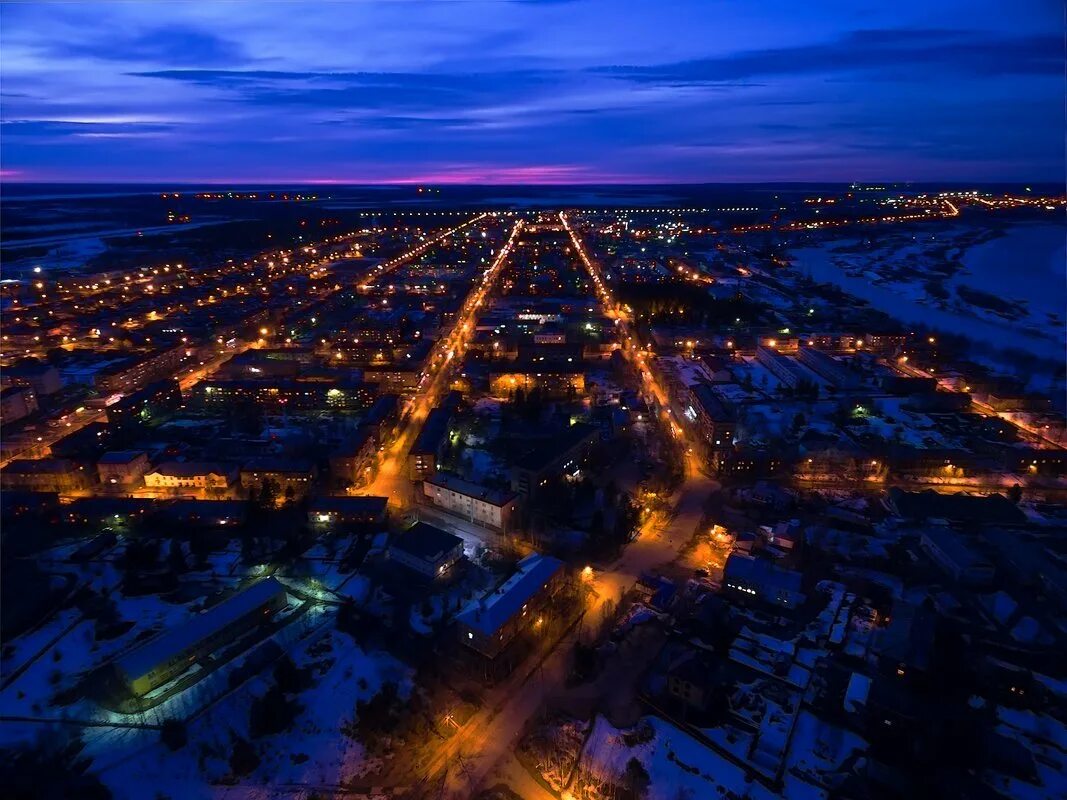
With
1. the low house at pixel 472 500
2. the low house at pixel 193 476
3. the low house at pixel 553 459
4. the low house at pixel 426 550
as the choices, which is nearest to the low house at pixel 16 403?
the low house at pixel 193 476

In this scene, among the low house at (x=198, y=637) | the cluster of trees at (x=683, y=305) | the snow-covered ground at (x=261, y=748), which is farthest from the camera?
the cluster of trees at (x=683, y=305)

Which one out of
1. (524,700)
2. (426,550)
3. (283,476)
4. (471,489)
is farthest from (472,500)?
(524,700)

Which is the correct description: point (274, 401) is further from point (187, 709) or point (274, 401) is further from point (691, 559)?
point (691, 559)

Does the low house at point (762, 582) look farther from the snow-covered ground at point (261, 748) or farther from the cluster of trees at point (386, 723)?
the snow-covered ground at point (261, 748)

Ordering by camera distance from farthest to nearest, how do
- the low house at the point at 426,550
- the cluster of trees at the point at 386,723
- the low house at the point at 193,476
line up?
the low house at the point at 193,476, the low house at the point at 426,550, the cluster of trees at the point at 386,723

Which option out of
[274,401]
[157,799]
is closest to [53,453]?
[274,401]

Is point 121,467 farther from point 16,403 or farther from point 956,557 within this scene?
point 956,557

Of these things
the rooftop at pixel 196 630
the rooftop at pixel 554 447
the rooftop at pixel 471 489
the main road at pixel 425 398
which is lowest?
the main road at pixel 425 398
